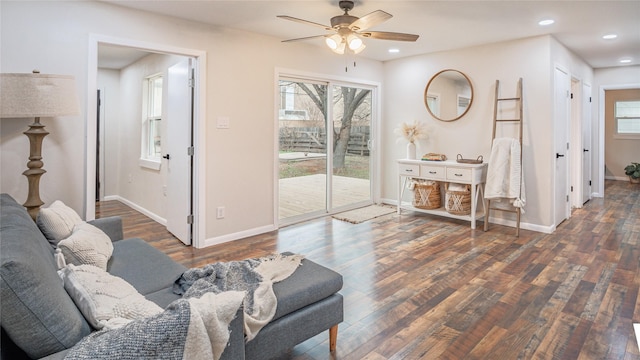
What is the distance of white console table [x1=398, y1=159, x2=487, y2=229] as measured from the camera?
15.2 feet

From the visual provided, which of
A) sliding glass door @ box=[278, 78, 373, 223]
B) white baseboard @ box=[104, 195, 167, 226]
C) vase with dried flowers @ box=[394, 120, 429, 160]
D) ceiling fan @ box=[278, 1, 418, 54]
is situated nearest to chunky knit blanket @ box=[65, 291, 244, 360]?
ceiling fan @ box=[278, 1, 418, 54]

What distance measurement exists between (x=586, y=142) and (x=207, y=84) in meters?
6.44

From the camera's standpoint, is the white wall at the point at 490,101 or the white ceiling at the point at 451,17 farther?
the white wall at the point at 490,101

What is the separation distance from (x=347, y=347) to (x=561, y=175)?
4254mm

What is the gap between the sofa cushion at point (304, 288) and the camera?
1.74m

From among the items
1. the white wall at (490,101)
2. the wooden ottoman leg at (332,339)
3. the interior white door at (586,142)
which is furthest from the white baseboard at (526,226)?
the wooden ottoman leg at (332,339)

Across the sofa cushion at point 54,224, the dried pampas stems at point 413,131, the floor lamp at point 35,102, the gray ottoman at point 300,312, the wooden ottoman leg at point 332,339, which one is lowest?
the wooden ottoman leg at point 332,339

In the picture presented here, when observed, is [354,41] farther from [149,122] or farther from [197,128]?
[149,122]

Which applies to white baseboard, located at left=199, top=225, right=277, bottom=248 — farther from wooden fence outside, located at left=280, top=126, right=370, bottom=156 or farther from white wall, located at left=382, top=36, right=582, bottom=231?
white wall, located at left=382, top=36, right=582, bottom=231

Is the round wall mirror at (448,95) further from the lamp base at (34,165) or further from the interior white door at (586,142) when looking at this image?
the lamp base at (34,165)

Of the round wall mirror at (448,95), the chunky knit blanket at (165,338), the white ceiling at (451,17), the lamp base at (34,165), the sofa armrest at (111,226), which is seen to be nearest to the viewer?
the chunky knit blanket at (165,338)

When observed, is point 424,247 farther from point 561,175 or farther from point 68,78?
point 68,78

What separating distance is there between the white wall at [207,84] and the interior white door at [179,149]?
0.71ft

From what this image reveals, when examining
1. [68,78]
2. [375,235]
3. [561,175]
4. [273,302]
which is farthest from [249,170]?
[561,175]
